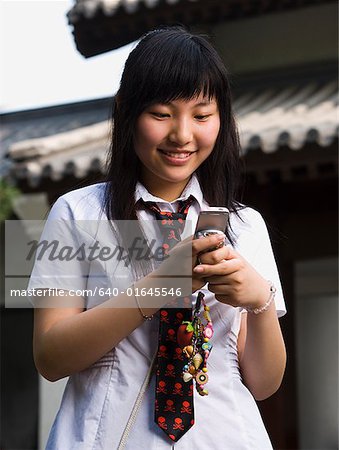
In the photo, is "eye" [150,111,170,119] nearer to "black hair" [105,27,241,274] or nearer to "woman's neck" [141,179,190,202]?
"black hair" [105,27,241,274]

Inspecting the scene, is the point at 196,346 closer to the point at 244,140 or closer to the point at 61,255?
the point at 61,255

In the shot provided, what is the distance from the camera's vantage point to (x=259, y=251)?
76.2 inches

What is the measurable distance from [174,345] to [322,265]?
4.74 metres

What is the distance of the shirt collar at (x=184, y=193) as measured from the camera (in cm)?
187

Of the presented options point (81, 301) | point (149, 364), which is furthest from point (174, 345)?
point (81, 301)

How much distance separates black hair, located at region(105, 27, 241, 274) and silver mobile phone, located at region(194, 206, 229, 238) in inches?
10.6

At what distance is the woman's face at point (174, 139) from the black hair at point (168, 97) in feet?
0.07

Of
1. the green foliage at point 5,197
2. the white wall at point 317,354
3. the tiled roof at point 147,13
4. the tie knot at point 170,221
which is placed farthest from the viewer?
the tiled roof at point 147,13

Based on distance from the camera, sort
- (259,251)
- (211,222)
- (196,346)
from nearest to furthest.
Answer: (211,222)
(196,346)
(259,251)

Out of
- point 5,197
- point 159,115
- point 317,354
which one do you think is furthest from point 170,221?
point 317,354

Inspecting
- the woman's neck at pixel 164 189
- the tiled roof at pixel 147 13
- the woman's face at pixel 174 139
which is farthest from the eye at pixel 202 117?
the tiled roof at pixel 147 13

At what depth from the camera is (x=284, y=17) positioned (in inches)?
279

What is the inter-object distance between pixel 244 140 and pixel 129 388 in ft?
11.6

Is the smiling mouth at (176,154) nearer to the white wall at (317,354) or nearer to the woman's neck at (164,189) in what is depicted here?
the woman's neck at (164,189)
